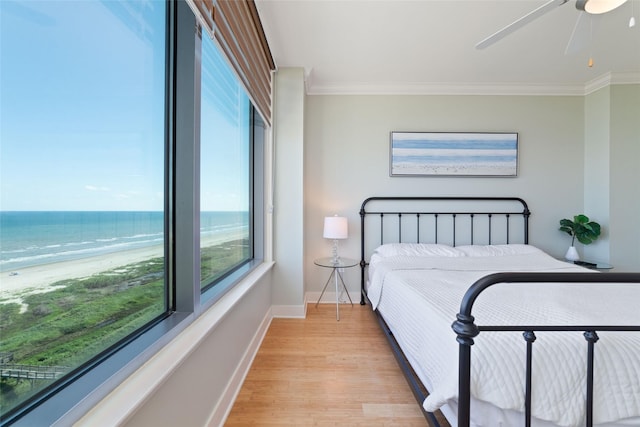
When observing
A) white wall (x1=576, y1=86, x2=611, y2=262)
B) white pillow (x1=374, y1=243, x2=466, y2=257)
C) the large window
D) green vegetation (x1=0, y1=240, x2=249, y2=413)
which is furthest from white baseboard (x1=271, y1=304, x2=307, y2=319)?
white wall (x1=576, y1=86, x2=611, y2=262)

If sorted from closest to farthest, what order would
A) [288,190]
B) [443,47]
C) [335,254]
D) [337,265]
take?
[443,47] → [337,265] → [288,190] → [335,254]

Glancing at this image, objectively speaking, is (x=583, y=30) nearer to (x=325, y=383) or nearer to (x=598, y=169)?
(x=598, y=169)

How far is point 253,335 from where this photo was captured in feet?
6.75

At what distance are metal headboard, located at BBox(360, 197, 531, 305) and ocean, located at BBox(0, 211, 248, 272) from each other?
235 centimetres

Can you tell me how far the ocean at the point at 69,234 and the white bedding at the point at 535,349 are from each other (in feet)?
4.26

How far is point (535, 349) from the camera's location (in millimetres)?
989

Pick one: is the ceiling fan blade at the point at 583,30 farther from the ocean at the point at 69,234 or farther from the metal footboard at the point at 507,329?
the ocean at the point at 69,234

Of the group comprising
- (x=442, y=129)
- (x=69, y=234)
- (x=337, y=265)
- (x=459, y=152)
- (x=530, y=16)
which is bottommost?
(x=337, y=265)

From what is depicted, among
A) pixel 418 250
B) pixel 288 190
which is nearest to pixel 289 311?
pixel 288 190

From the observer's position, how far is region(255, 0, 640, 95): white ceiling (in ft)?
6.41

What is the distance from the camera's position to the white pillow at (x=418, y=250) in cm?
269

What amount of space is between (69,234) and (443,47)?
114 inches

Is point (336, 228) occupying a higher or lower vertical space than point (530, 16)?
lower

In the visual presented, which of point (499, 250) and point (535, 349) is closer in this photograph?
point (535, 349)
